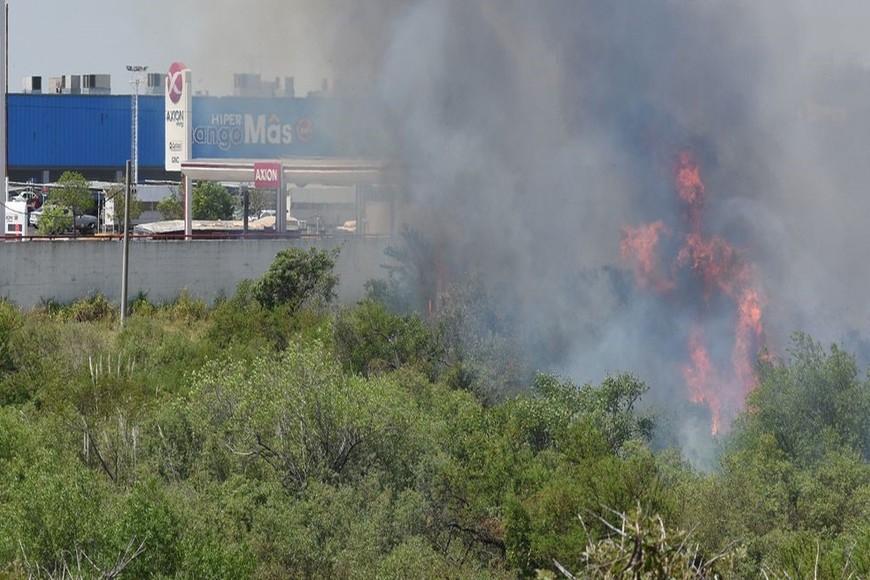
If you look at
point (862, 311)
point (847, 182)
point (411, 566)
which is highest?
point (847, 182)

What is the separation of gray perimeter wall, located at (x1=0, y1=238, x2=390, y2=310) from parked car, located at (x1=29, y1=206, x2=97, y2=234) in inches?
697

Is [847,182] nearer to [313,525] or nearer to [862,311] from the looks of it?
[862,311]

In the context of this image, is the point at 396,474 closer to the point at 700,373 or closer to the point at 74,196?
the point at 700,373

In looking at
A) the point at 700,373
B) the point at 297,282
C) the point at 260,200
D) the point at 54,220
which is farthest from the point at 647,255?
the point at 260,200

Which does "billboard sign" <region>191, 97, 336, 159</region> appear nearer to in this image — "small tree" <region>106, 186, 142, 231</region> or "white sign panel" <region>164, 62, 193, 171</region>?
"white sign panel" <region>164, 62, 193, 171</region>

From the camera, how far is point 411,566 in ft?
78.6

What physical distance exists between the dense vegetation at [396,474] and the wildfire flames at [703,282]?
1.87 m

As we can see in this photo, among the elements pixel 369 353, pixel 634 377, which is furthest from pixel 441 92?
pixel 634 377

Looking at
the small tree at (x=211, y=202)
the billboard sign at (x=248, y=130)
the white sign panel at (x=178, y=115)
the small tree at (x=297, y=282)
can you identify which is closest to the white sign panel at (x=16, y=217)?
the white sign panel at (x=178, y=115)

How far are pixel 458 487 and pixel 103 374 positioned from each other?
1372cm

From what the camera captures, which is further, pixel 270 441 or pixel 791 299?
pixel 791 299

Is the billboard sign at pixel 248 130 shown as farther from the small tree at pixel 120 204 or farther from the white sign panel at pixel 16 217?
the white sign panel at pixel 16 217

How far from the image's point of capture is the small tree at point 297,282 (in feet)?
158

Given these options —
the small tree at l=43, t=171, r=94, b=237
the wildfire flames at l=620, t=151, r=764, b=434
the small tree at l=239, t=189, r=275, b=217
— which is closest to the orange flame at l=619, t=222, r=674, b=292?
the wildfire flames at l=620, t=151, r=764, b=434
